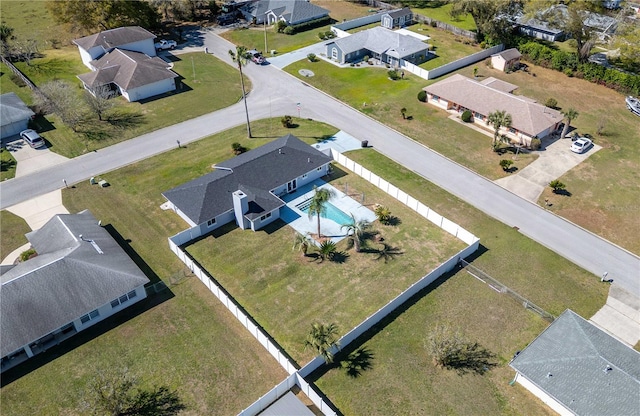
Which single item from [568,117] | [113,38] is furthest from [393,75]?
[113,38]

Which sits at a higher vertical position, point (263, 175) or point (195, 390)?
point (263, 175)

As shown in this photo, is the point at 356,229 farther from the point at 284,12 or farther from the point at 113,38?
the point at 284,12

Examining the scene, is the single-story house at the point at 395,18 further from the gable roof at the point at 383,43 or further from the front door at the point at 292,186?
the front door at the point at 292,186

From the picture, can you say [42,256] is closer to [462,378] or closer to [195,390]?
[195,390]

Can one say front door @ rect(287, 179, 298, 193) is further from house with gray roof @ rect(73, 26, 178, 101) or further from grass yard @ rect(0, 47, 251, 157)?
house with gray roof @ rect(73, 26, 178, 101)

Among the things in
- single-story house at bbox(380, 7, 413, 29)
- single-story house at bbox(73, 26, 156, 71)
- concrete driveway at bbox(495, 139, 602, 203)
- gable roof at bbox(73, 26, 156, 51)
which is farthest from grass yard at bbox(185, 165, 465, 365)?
single-story house at bbox(380, 7, 413, 29)

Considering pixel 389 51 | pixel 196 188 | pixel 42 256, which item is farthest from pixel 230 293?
pixel 389 51
